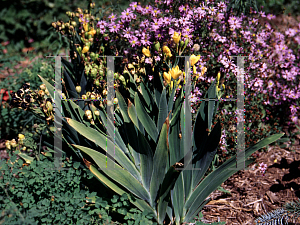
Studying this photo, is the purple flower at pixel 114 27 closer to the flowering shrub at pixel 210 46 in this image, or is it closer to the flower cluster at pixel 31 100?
the flowering shrub at pixel 210 46

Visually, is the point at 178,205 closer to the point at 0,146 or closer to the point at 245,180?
the point at 245,180

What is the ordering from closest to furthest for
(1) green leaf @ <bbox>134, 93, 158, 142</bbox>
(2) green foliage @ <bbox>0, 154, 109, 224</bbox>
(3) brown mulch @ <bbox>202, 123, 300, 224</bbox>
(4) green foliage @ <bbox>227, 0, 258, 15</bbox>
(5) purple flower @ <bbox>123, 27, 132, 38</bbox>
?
(2) green foliage @ <bbox>0, 154, 109, 224</bbox>, (1) green leaf @ <bbox>134, 93, 158, 142</bbox>, (3) brown mulch @ <bbox>202, 123, 300, 224</bbox>, (5) purple flower @ <bbox>123, 27, 132, 38</bbox>, (4) green foliage @ <bbox>227, 0, 258, 15</bbox>

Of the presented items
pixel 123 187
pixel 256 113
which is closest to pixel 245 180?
pixel 256 113

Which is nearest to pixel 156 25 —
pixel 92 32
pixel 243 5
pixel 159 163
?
pixel 92 32

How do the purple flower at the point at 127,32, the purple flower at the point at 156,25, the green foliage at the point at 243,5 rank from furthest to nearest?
the green foliage at the point at 243,5 → the purple flower at the point at 127,32 → the purple flower at the point at 156,25

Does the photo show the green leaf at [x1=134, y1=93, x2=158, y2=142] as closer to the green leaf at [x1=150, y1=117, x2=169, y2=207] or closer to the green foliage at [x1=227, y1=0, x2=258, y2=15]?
the green leaf at [x1=150, y1=117, x2=169, y2=207]

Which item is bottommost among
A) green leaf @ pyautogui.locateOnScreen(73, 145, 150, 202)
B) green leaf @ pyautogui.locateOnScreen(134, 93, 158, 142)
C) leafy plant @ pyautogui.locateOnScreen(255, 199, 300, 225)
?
leafy plant @ pyautogui.locateOnScreen(255, 199, 300, 225)

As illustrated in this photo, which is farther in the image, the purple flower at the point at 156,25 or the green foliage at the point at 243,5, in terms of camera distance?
the green foliage at the point at 243,5

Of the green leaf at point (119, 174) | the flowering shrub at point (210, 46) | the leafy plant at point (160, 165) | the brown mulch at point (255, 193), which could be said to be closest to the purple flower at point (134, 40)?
the flowering shrub at point (210, 46)

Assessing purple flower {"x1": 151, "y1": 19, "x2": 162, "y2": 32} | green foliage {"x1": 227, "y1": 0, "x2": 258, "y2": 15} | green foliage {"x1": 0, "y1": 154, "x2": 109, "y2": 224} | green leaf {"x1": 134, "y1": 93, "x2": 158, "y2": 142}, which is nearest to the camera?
green foliage {"x1": 0, "y1": 154, "x2": 109, "y2": 224}

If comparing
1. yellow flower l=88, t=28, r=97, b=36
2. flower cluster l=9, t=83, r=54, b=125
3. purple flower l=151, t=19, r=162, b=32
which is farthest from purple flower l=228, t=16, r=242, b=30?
flower cluster l=9, t=83, r=54, b=125

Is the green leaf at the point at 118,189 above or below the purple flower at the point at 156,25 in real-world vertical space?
below

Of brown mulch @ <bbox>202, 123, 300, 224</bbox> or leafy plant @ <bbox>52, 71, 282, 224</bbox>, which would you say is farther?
brown mulch @ <bbox>202, 123, 300, 224</bbox>

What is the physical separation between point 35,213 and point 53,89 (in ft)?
3.13
